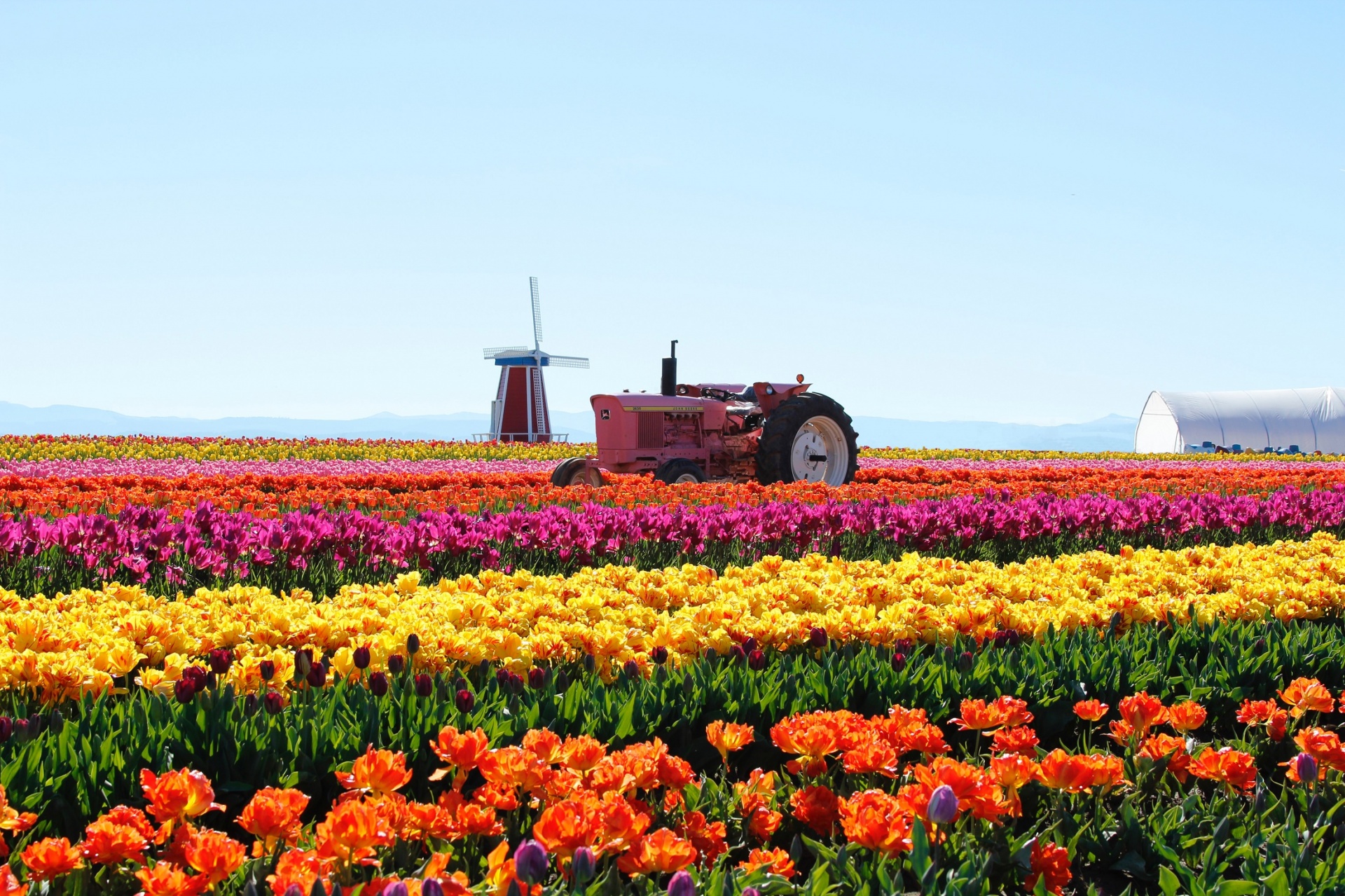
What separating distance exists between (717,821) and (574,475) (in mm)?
10103

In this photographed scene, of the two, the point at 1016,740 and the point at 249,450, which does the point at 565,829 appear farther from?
the point at 249,450

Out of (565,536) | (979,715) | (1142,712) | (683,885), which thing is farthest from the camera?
(565,536)

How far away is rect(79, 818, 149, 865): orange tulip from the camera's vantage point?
2230mm

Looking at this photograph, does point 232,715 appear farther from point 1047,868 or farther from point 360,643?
point 1047,868

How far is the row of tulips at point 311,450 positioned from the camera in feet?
82.0

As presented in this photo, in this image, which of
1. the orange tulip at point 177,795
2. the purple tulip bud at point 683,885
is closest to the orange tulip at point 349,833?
the orange tulip at point 177,795

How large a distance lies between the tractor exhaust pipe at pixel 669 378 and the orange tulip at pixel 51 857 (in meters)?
12.0

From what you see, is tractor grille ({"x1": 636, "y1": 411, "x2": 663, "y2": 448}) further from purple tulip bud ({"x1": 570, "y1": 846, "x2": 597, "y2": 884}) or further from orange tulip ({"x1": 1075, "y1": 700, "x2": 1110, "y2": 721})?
purple tulip bud ({"x1": 570, "y1": 846, "x2": 597, "y2": 884})

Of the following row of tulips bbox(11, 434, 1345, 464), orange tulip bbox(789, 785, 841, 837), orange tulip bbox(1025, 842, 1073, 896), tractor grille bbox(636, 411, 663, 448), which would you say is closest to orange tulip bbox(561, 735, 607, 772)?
orange tulip bbox(789, 785, 841, 837)

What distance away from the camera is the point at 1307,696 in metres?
3.56

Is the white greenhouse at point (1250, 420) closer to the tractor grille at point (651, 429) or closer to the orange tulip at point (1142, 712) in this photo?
the tractor grille at point (651, 429)

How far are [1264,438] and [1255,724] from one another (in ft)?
160

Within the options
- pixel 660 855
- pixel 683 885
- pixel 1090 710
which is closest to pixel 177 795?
pixel 660 855

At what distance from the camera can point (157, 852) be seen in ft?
8.61
